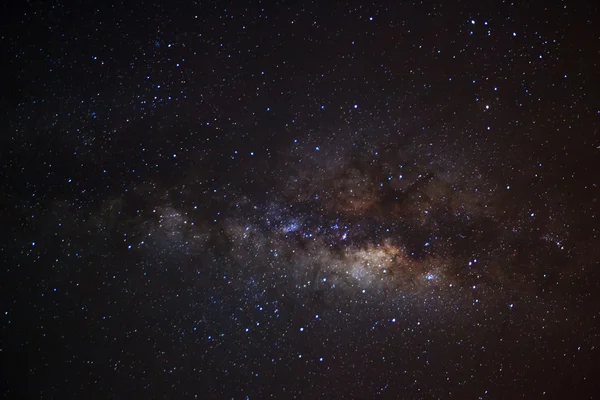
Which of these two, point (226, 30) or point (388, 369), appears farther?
point (388, 369)

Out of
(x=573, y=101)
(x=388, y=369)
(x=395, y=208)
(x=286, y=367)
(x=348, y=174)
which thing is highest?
(x=573, y=101)

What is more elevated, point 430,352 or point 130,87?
point 130,87

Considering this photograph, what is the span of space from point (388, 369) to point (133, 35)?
174 centimetres

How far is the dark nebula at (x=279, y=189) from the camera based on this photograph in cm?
128

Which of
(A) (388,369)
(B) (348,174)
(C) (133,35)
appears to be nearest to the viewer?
(C) (133,35)

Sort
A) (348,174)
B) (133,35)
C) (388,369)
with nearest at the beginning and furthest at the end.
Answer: (133,35) → (348,174) → (388,369)

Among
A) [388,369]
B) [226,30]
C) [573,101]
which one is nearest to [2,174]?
[226,30]

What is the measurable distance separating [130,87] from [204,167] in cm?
41

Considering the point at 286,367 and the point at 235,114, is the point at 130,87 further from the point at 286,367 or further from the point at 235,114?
the point at 286,367

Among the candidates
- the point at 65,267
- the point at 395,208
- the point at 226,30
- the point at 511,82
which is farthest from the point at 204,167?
the point at 511,82

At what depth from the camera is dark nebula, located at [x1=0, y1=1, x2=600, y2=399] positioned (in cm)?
128

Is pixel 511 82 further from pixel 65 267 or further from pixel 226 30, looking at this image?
pixel 65 267

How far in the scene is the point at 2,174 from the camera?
49.7 inches

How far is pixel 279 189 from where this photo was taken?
1348 mm
